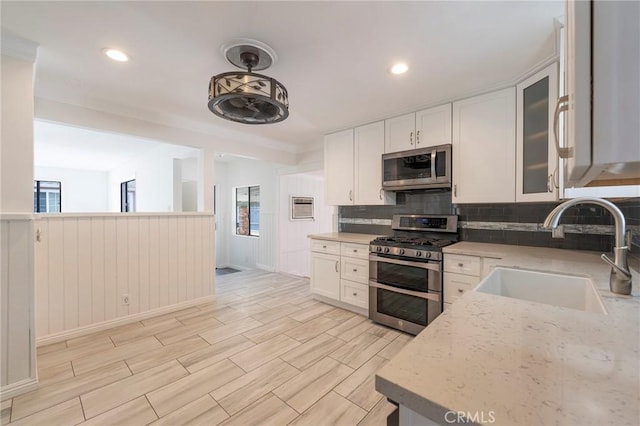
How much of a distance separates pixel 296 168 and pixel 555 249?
3781 mm

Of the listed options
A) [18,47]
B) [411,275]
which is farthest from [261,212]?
[18,47]

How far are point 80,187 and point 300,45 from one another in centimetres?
861

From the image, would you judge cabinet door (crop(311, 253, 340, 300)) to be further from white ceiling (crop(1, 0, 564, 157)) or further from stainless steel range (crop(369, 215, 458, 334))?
white ceiling (crop(1, 0, 564, 157))

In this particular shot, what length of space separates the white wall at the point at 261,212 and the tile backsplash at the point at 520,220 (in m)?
2.51

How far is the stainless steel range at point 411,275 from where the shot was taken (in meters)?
2.54

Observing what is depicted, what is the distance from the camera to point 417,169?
9.71 feet

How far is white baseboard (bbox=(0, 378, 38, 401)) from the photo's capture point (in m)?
1.79

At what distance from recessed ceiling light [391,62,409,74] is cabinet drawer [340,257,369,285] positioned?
195 centimetres

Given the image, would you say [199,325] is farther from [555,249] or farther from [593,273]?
[555,249]

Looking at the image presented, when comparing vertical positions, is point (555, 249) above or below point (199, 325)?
above

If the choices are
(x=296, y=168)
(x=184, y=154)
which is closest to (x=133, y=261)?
(x=184, y=154)

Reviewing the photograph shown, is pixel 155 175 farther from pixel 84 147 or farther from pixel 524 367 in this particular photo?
pixel 524 367

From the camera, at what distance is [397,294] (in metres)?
2.79

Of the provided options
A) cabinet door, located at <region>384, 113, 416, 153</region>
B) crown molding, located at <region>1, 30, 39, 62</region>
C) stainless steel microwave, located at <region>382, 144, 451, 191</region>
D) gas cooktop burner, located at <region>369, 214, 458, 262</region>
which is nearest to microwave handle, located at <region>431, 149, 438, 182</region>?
stainless steel microwave, located at <region>382, 144, 451, 191</region>
